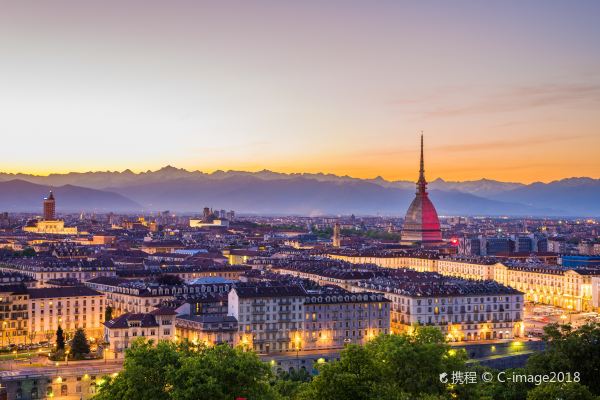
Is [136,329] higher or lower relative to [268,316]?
lower

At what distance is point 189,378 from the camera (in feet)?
160

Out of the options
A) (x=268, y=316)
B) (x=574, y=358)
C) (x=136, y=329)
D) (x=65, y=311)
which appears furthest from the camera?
(x=65, y=311)

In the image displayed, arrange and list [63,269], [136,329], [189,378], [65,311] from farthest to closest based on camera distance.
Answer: [63,269], [65,311], [136,329], [189,378]

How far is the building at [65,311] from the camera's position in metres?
97.9

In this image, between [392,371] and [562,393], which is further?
[392,371]

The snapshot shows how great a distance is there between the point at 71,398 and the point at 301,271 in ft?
208

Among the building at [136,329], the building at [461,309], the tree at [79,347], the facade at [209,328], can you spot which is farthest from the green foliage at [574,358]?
the tree at [79,347]

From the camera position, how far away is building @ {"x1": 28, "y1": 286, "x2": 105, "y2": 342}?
321ft

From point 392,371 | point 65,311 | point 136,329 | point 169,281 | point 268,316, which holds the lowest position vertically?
point 136,329

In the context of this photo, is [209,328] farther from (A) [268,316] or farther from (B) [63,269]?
(B) [63,269]

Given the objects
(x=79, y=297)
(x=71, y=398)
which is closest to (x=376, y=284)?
(x=79, y=297)

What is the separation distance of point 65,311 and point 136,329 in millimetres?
16622

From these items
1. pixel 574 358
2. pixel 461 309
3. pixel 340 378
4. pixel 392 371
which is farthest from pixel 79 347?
pixel 574 358

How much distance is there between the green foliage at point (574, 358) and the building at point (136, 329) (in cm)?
3503
